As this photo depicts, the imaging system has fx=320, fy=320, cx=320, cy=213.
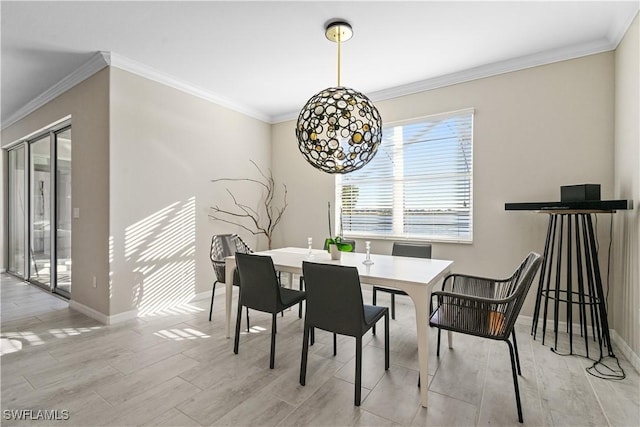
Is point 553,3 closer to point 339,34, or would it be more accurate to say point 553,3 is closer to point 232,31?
point 339,34

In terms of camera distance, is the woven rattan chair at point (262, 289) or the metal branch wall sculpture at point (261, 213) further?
the metal branch wall sculpture at point (261, 213)

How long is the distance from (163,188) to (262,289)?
1996 millimetres

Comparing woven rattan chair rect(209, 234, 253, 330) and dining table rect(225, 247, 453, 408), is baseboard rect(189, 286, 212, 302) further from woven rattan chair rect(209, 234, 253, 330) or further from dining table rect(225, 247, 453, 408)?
dining table rect(225, 247, 453, 408)

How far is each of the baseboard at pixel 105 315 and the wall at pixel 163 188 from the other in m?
0.04

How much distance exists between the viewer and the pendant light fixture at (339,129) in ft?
7.34

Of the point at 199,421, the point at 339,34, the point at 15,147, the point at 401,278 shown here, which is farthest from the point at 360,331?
the point at 15,147

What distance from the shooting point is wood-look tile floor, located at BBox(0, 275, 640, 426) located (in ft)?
5.76

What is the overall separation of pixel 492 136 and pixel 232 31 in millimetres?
2724

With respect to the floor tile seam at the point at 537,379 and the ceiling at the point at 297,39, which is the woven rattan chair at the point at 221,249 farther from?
the floor tile seam at the point at 537,379

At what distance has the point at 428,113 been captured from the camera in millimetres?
3732

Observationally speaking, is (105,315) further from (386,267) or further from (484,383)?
(484,383)

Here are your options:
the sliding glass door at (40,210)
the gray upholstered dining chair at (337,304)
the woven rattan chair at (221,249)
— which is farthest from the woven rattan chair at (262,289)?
the sliding glass door at (40,210)

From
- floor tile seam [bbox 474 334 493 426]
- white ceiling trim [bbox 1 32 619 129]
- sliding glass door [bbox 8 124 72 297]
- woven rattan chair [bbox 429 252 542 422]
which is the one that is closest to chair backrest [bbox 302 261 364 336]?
woven rattan chair [bbox 429 252 542 422]

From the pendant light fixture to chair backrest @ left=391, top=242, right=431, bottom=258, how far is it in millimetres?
1224
